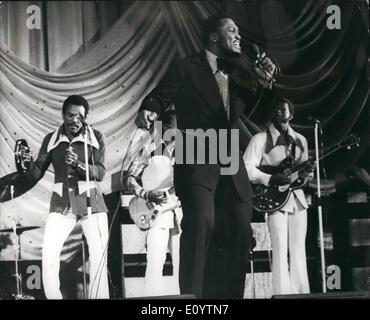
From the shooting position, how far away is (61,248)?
4793 millimetres

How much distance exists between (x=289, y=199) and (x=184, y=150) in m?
0.75

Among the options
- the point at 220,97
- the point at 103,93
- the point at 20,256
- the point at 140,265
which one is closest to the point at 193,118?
the point at 220,97

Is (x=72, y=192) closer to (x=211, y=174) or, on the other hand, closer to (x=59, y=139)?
(x=59, y=139)

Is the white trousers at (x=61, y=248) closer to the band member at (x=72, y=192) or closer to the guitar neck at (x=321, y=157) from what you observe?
the band member at (x=72, y=192)

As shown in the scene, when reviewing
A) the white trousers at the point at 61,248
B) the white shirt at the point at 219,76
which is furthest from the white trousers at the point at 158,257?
the white shirt at the point at 219,76

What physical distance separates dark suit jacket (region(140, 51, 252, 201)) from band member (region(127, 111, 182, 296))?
8 centimetres

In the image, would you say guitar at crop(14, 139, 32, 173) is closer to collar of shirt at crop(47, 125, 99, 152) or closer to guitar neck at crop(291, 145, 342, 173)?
collar of shirt at crop(47, 125, 99, 152)

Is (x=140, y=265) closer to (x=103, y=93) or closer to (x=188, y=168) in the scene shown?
(x=188, y=168)

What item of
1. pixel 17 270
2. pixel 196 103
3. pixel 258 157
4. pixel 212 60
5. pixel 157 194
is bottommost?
pixel 17 270

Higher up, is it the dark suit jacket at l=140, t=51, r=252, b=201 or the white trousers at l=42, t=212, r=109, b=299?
the dark suit jacket at l=140, t=51, r=252, b=201

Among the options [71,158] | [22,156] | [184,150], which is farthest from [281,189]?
[22,156]

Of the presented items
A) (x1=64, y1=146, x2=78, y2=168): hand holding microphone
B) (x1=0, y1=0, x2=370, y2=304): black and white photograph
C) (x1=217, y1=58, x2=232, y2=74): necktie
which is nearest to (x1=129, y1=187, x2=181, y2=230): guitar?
(x1=0, y1=0, x2=370, y2=304): black and white photograph

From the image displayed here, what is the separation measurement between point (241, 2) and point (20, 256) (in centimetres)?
219

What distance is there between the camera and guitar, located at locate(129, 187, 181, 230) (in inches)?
189
